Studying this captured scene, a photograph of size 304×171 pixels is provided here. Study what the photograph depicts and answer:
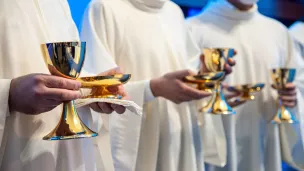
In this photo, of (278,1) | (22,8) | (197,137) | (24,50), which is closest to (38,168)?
(24,50)

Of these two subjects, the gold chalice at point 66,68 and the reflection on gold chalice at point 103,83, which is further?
the reflection on gold chalice at point 103,83

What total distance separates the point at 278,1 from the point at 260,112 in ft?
4.92

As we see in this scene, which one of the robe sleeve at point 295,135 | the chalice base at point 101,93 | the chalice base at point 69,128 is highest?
the chalice base at point 101,93

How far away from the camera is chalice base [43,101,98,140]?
3.72 feet

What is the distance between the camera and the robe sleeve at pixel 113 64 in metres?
1.77

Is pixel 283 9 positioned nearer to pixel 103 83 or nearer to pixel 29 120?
pixel 103 83

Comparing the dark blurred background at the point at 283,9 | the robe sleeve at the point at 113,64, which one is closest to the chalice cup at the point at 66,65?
the robe sleeve at the point at 113,64

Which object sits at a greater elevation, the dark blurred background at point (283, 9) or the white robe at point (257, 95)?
the dark blurred background at point (283, 9)

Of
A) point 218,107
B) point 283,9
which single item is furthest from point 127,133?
point 283,9

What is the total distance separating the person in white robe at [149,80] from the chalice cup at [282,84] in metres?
0.46

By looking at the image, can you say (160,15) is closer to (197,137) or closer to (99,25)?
(99,25)

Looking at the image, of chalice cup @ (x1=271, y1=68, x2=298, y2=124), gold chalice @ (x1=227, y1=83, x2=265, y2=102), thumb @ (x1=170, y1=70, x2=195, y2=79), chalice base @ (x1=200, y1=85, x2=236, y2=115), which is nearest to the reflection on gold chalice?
thumb @ (x1=170, y1=70, x2=195, y2=79)

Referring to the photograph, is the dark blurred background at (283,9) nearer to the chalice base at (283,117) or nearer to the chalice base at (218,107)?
the chalice base at (283,117)

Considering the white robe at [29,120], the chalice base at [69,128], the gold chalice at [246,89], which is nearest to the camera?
the chalice base at [69,128]
